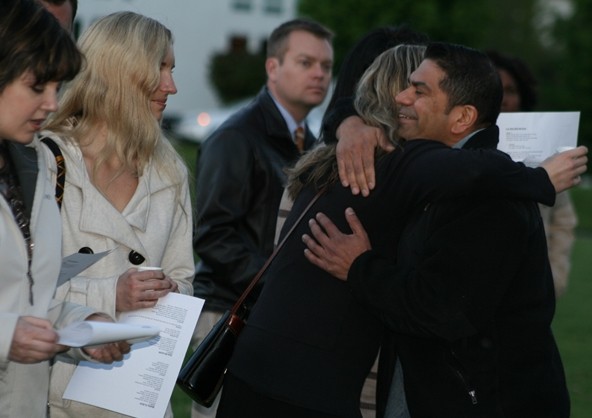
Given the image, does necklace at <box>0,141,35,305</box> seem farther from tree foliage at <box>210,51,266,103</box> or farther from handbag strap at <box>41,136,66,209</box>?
tree foliage at <box>210,51,266,103</box>

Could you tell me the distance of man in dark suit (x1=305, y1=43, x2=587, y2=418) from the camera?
13.1 ft

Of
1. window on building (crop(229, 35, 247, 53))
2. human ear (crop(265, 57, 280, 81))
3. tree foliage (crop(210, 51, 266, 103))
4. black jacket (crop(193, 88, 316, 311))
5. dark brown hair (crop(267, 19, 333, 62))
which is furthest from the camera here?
window on building (crop(229, 35, 247, 53))

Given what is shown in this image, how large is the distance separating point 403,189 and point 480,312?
0.51 metres

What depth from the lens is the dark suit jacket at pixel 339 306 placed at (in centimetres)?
408

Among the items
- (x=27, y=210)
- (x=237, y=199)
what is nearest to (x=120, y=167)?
(x=27, y=210)

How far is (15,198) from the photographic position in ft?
11.9

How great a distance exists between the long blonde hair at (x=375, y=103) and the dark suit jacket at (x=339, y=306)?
0.52ft

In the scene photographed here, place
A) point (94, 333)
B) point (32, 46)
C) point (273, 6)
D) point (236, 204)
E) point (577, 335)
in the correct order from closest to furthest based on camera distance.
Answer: point (94, 333), point (32, 46), point (236, 204), point (577, 335), point (273, 6)

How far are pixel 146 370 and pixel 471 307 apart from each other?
1.20m

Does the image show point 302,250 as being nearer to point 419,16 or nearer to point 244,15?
point 419,16

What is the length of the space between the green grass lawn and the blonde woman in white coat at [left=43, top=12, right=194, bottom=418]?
34cm

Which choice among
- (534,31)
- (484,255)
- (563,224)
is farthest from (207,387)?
(534,31)

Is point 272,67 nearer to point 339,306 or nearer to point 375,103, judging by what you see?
point 375,103

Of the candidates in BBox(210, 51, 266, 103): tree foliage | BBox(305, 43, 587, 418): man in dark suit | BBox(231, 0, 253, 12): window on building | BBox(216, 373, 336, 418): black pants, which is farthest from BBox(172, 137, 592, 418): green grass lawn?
BBox(231, 0, 253, 12): window on building
